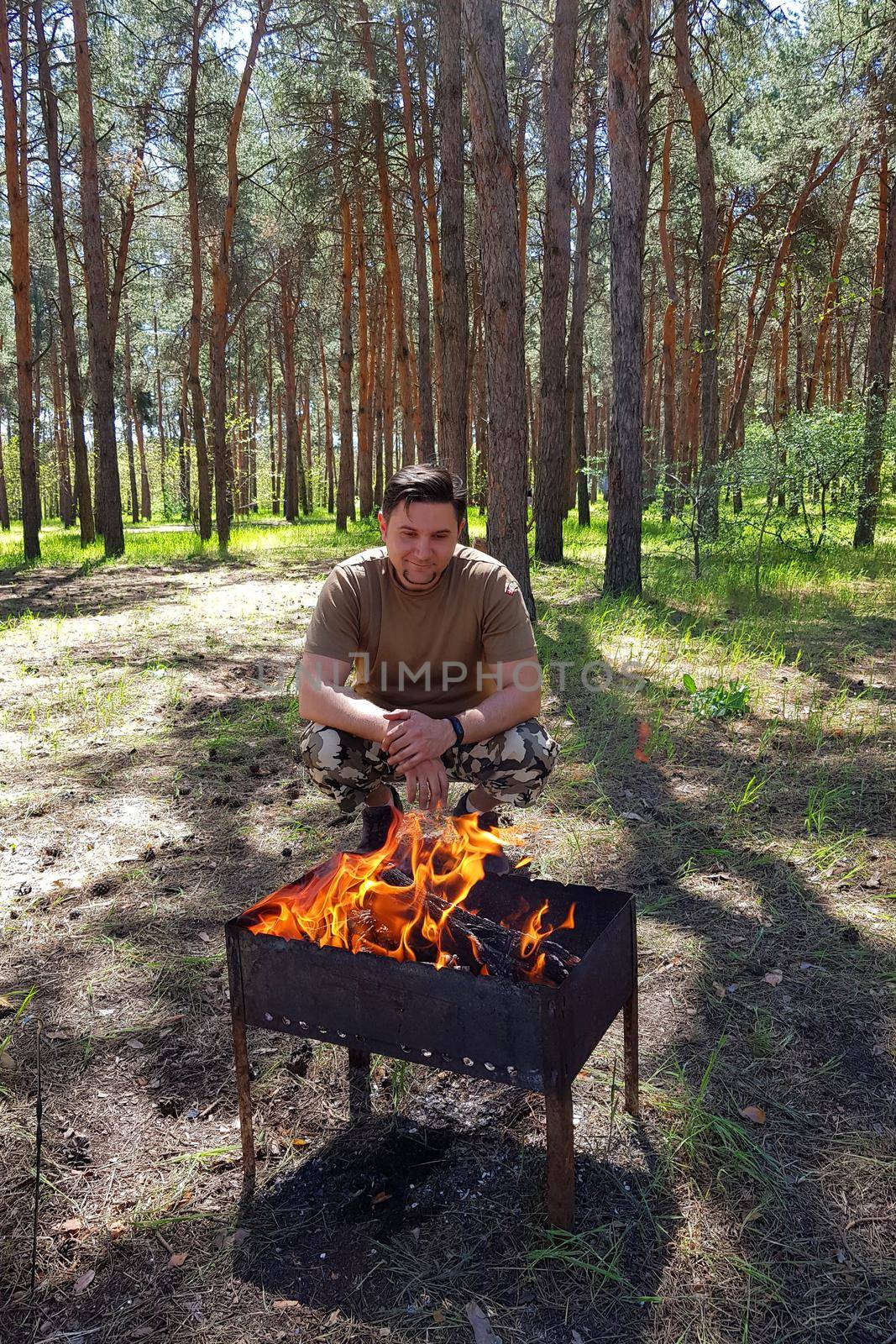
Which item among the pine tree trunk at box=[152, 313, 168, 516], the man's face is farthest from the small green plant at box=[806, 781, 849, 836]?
the pine tree trunk at box=[152, 313, 168, 516]

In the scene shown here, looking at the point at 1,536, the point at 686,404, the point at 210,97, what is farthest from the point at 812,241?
the point at 1,536

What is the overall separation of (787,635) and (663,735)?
118 inches

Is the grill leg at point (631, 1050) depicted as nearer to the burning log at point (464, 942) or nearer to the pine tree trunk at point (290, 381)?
the burning log at point (464, 942)

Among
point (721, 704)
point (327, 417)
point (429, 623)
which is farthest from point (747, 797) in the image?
point (327, 417)

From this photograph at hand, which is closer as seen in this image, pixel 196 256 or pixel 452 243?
pixel 452 243

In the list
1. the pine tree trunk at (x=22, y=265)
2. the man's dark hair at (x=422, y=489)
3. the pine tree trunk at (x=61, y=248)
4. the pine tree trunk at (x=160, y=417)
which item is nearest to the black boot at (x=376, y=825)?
the man's dark hair at (x=422, y=489)

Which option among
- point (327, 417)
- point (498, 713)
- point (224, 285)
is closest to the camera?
point (498, 713)

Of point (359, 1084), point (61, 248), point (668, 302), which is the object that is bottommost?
point (359, 1084)

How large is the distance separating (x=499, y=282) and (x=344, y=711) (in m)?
5.58

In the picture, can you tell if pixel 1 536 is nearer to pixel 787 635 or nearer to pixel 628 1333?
pixel 787 635

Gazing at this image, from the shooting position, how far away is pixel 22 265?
1395 centimetres

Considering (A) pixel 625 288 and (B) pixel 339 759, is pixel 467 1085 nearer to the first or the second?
(B) pixel 339 759

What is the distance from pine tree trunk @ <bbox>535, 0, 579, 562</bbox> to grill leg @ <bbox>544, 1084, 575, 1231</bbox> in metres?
11.4

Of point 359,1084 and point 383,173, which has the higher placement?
point 383,173
